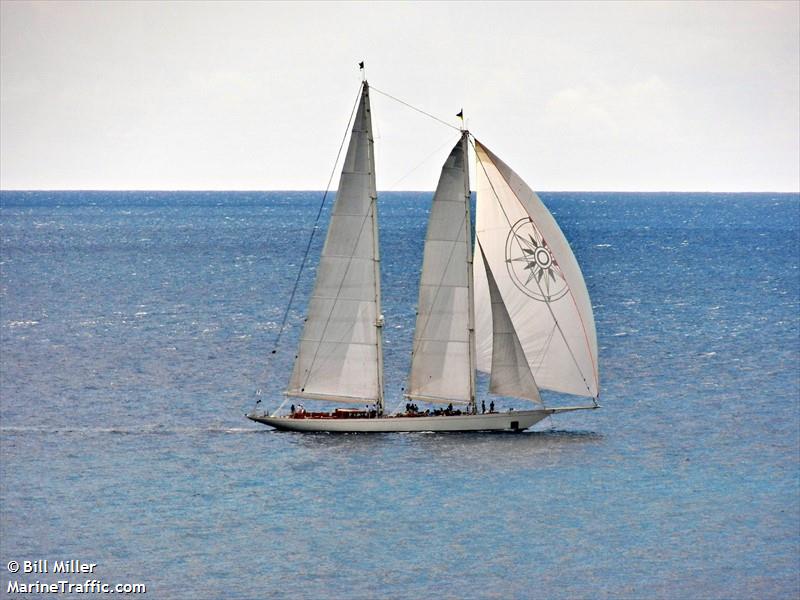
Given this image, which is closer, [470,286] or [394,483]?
[394,483]

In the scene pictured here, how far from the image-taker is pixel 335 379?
68938 millimetres

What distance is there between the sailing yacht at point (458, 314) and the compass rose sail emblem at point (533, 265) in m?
0.05

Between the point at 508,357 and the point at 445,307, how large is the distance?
401 centimetres

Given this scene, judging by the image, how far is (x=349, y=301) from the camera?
68.1 meters

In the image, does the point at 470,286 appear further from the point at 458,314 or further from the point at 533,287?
the point at 533,287

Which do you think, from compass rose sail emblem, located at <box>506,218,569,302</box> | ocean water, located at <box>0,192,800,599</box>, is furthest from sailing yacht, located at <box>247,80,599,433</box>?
ocean water, located at <box>0,192,800,599</box>

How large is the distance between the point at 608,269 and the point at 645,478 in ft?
352

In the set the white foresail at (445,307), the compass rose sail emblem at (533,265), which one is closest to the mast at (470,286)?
the white foresail at (445,307)

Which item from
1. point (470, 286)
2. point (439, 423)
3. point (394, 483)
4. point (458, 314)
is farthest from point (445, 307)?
point (394, 483)

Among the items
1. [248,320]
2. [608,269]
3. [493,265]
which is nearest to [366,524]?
[493,265]

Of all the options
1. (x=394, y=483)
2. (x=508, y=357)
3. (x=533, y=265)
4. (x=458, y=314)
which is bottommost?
(x=394, y=483)

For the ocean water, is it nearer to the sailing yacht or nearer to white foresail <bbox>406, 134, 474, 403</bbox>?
the sailing yacht

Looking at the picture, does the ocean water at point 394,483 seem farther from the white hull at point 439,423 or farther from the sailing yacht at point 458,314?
the sailing yacht at point 458,314

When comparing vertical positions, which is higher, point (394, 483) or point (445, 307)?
point (445, 307)
